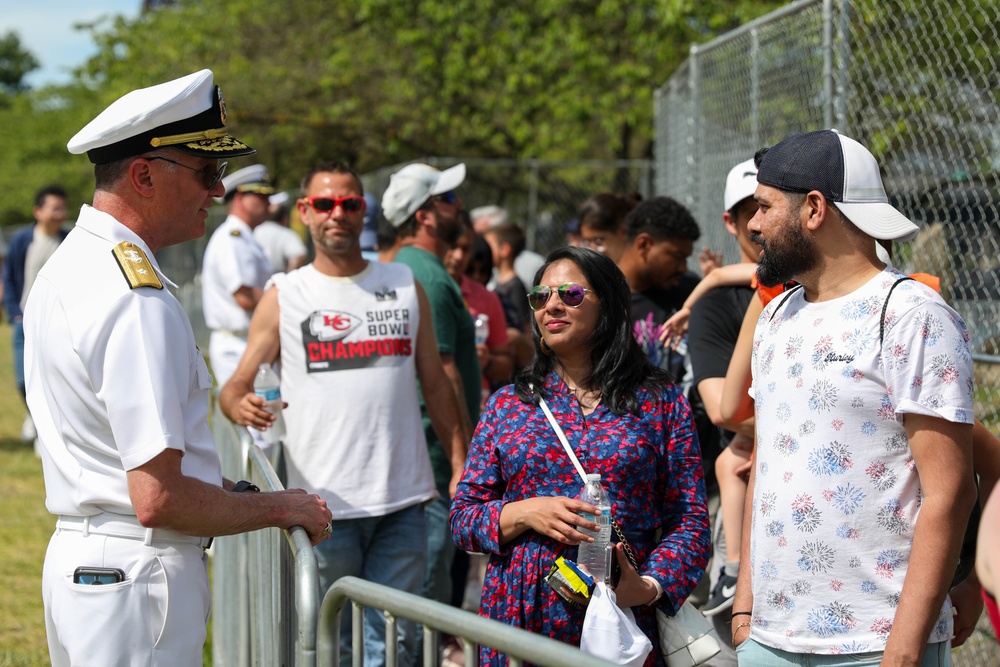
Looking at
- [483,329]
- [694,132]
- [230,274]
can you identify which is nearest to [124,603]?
[483,329]

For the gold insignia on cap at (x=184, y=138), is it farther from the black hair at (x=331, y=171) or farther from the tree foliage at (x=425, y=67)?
the tree foliage at (x=425, y=67)

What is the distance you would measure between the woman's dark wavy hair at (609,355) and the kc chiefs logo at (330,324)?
116cm

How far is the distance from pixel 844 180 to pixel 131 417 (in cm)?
180

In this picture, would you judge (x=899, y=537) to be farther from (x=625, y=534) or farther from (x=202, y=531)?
(x=202, y=531)

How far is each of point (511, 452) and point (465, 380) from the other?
2.10 metres

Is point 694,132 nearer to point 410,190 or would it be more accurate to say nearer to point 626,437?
point 410,190

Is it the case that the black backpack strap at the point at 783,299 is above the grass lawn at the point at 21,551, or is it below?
above

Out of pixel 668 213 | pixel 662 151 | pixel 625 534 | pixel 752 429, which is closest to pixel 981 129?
pixel 668 213

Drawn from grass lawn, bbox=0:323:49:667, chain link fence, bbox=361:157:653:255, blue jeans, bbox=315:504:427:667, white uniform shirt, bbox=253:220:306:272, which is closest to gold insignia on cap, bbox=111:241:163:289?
A: blue jeans, bbox=315:504:427:667

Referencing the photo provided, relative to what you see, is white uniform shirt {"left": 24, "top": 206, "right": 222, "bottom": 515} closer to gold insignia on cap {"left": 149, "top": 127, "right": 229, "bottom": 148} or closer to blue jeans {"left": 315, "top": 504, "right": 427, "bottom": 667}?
gold insignia on cap {"left": 149, "top": 127, "right": 229, "bottom": 148}

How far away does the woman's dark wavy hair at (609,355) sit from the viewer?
3.25 meters

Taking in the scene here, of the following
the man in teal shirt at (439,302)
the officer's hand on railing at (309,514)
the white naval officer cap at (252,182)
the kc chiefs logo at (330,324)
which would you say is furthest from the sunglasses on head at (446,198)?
the white naval officer cap at (252,182)

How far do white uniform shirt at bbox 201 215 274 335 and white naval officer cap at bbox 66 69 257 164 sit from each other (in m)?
4.69

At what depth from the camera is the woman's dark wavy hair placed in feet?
10.7
